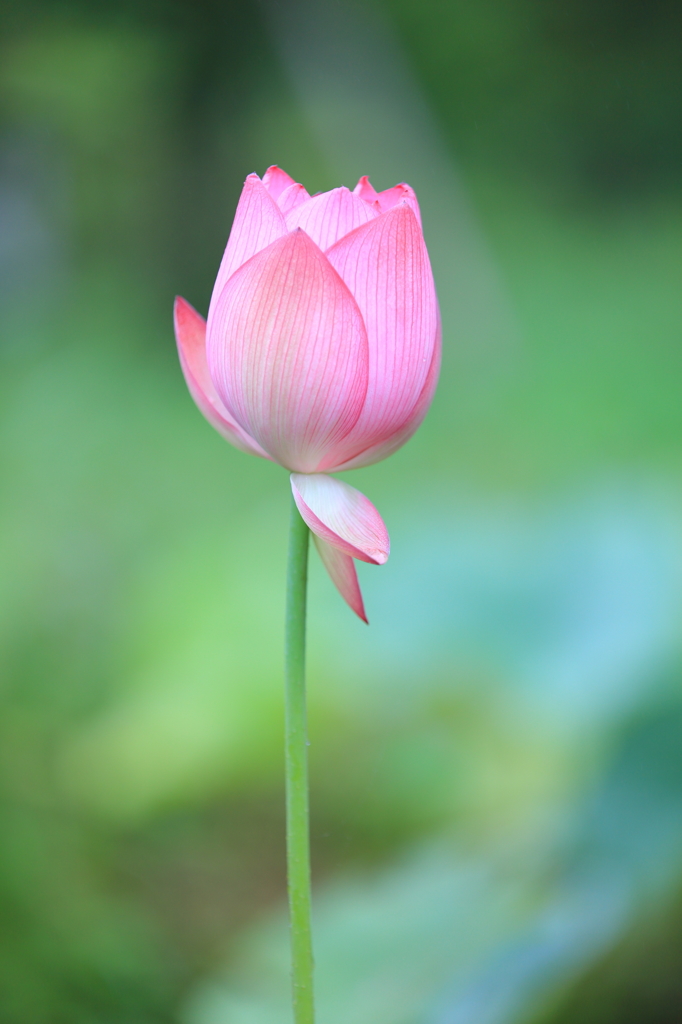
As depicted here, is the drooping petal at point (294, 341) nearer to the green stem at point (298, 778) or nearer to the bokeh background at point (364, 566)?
the green stem at point (298, 778)

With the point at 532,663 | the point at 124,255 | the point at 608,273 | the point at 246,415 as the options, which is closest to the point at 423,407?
the point at 246,415

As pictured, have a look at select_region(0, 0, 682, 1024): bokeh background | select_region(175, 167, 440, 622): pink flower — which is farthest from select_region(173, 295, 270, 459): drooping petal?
select_region(0, 0, 682, 1024): bokeh background

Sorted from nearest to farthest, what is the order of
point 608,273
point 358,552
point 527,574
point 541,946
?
point 358,552 < point 541,946 < point 527,574 < point 608,273

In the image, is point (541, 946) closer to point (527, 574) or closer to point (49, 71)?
A: point (527, 574)

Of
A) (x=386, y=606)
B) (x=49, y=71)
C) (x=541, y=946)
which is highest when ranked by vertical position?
(x=49, y=71)

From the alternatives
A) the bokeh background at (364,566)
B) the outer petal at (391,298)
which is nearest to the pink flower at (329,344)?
the outer petal at (391,298)

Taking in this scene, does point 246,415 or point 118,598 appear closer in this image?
point 246,415
